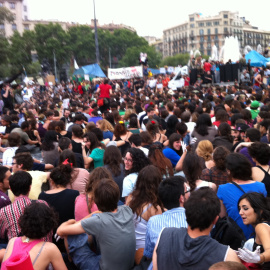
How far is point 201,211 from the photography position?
2.36 meters

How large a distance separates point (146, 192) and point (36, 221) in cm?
110

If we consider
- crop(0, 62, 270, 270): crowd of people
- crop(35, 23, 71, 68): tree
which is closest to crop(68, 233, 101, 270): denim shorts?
crop(0, 62, 270, 270): crowd of people

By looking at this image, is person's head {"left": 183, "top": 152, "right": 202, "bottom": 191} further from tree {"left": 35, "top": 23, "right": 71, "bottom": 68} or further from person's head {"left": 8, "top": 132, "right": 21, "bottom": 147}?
tree {"left": 35, "top": 23, "right": 71, "bottom": 68}

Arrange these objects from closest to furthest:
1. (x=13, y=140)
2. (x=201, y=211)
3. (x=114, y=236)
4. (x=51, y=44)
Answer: (x=201, y=211), (x=114, y=236), (x=13, y=140), (x=51, y=44)

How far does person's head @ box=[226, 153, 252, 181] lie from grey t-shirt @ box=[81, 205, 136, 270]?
1261mm

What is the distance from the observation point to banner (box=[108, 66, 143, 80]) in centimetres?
2409

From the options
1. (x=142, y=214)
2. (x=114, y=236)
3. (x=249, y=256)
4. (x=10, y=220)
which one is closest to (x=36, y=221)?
(x=114, y=236)

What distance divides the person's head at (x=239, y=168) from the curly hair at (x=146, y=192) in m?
0.78

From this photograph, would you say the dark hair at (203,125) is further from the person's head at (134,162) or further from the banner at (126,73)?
the banner at (126,73)

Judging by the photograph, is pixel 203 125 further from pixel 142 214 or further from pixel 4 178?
pixel 4 178

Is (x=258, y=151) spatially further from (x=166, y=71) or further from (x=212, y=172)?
(x=166, y=71)

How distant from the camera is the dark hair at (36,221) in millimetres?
2920

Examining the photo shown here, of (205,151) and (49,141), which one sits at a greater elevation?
(49,141)

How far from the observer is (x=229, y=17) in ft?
424
